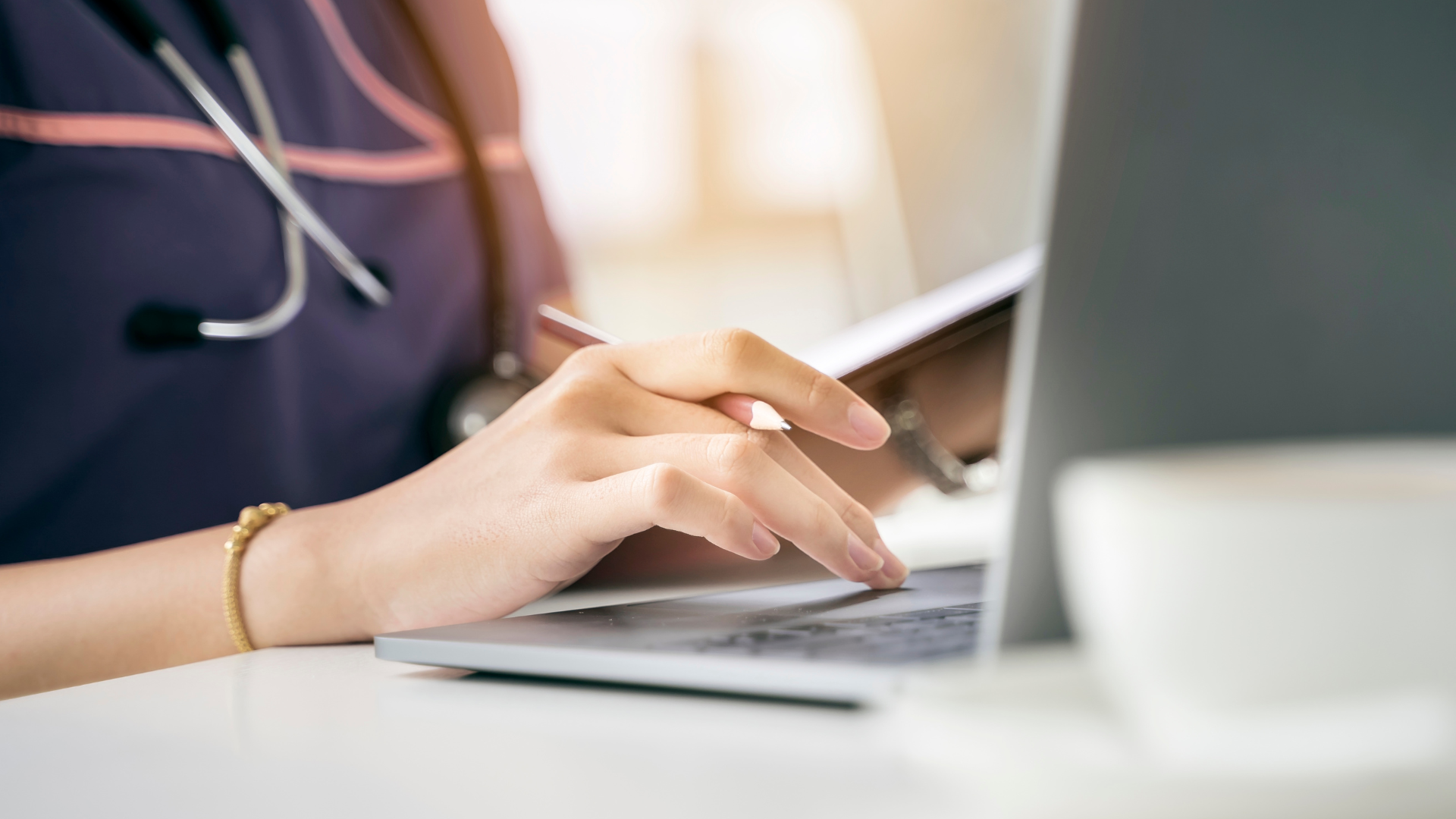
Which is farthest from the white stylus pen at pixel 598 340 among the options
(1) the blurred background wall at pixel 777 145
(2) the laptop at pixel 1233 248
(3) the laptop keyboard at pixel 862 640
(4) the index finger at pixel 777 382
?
(1) the blurred background wall at pixel 777 145

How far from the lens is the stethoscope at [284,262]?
2.06 feet

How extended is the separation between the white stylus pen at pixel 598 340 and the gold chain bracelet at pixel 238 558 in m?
0.19

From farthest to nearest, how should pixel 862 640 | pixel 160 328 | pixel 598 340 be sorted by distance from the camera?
pixel 160 328 < pixel 598 340 < pixel 862 640

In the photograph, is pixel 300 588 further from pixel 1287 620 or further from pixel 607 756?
pixel 1287 620

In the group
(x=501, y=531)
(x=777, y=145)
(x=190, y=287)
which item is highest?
(x=777, y=145)

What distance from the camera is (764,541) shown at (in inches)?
13.0

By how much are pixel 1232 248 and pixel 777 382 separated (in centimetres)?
26

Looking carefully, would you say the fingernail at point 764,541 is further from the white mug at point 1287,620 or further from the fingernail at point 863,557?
the white mug at point 1287,620

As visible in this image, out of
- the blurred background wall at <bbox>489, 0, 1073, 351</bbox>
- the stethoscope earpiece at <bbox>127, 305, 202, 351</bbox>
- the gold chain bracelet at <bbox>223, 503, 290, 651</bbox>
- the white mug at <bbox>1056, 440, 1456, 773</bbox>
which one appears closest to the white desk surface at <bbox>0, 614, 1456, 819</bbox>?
the white mug at <bbox>1056, 440, 1456, 773</bbox>

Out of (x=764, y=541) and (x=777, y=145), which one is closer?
(x=764, y=541)

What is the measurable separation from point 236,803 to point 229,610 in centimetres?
27

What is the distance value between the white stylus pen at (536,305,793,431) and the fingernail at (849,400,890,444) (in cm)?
3

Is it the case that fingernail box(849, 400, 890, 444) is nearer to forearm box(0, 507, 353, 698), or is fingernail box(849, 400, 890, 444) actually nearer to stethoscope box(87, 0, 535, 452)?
forearm box(0, 507, 353, 698)

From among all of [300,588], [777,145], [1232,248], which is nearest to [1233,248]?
[1232,248]
